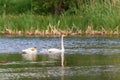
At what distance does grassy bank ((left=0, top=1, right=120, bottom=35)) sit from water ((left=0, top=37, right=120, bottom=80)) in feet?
8.73

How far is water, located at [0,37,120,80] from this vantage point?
2467 cm

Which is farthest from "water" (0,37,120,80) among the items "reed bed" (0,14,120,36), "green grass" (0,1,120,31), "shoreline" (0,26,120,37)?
"reed bed" (0,14,120,36)

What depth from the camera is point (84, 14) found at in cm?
4819

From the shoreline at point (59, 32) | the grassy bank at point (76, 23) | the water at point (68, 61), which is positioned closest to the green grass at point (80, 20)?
the grassy bank at point (76, 23)

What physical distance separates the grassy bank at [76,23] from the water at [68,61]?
2661 mm

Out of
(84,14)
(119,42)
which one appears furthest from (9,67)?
(84,14)

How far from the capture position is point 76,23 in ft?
156

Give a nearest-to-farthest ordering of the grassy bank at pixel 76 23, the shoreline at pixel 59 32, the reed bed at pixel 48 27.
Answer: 1. the grassy bank at pixel 76 23
2. the shoreline at pixel 59 32
3. the reed bed at pixel 48 27

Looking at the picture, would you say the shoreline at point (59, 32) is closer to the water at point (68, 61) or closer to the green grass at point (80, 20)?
the green grass at point (80, 20)

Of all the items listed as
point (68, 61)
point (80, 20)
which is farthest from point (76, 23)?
point (68, 61)

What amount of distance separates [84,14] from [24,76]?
24018 millimetres

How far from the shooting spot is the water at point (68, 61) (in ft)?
80.9

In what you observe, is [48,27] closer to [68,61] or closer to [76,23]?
[76,23]

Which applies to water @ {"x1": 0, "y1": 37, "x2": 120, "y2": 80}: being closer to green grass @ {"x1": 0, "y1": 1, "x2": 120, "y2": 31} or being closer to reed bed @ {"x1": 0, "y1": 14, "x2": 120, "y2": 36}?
green grass @ {"x1": 0, "y1": 1, "x2": 120, "y2": 31}
